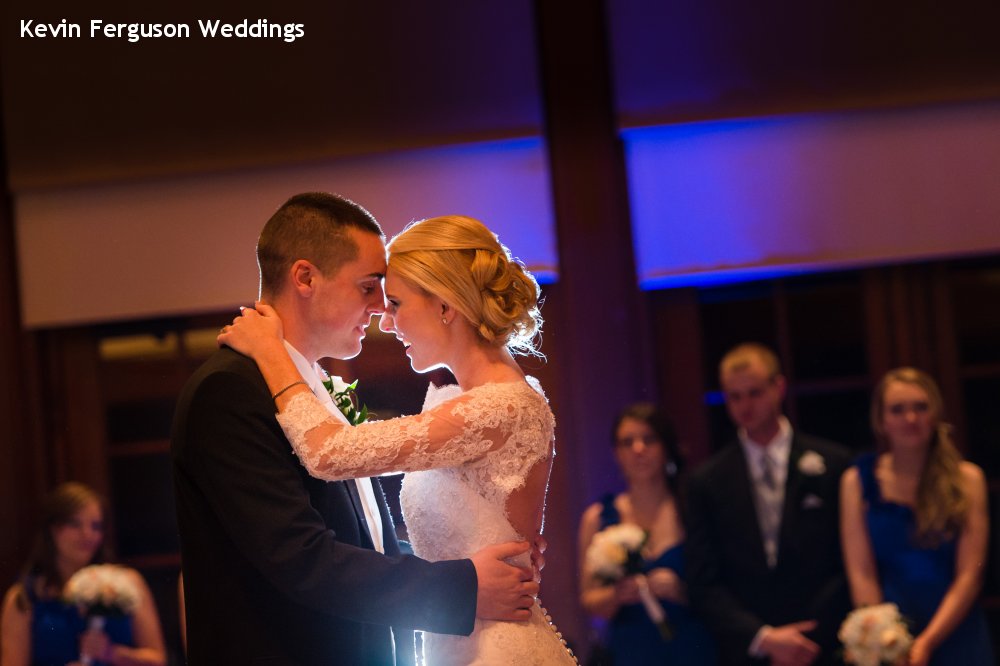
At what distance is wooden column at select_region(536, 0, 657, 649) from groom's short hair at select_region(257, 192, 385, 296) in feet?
8.99

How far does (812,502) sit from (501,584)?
2.20 m

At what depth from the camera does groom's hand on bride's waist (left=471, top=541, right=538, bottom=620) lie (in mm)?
2191

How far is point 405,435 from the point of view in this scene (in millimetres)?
2145

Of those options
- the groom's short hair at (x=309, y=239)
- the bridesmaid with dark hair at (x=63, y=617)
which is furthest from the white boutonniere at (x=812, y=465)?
the bridesmaid with dark hair at (x=63, y=617)

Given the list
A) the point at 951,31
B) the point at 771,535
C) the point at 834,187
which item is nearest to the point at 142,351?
the point at 771,535

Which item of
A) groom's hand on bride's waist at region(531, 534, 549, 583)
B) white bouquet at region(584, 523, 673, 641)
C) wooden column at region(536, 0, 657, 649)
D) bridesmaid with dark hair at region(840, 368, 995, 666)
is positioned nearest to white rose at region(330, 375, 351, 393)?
groom's hand on bride's waist at region(531, 534, 549, 583)

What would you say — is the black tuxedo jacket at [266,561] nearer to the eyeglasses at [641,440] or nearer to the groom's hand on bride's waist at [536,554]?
the groom's hand on bride's waist at [536,554]

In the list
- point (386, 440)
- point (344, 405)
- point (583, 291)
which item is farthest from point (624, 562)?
point (386, 440)

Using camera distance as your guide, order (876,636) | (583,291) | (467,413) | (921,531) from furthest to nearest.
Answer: (583,291) → (921,531) → (876,636) → (467,413)

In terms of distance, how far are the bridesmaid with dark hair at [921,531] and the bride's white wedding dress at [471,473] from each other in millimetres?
2063

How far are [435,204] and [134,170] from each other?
57.5 inches

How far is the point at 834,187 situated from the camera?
511 centimetres

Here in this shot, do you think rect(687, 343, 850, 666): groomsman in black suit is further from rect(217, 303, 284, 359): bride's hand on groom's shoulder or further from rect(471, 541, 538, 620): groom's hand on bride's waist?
rect(217, 303, 284, 359): bride's hand on groom's shoulder

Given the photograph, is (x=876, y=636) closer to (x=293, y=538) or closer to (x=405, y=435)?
(x=405, y=435)
